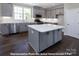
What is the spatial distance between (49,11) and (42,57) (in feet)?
2.21

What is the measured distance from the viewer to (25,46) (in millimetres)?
1581

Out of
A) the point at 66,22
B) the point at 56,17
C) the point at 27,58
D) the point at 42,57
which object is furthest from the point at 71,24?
the point at 27,58

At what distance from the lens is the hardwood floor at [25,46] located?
1.15 m

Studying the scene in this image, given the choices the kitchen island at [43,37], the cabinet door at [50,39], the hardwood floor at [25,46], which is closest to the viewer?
the hardwood floor at [25,46]

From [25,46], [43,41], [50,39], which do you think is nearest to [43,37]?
[43,41]

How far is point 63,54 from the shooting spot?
1056 mm

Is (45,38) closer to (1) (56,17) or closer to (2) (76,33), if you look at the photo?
(1) (56,17)

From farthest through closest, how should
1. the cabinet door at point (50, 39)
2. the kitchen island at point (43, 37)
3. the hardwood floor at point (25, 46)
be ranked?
the cabinet door at point (50, 39), the kitchen island at point (43, 37), the hardwood floor at point (25, 46)

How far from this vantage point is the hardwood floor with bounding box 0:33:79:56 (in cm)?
115

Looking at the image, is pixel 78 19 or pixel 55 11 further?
pixel 55 11

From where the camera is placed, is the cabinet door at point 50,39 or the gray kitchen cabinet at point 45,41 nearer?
the gray kitchen cabinet at point 45,41


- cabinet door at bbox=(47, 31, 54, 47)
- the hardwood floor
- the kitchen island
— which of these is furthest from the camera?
cabinet door at bbox=(47, 31, 54, 47)

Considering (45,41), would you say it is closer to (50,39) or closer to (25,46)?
(50,39)

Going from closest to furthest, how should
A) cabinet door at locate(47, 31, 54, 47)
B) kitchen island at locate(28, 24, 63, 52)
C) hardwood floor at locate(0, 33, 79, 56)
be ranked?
hardwood floor at locate(0, 33, 79, 56) → kitchen island at locate(28, 24, 63, 52) → cabinet door at locate(47, 31, 54, 47)
